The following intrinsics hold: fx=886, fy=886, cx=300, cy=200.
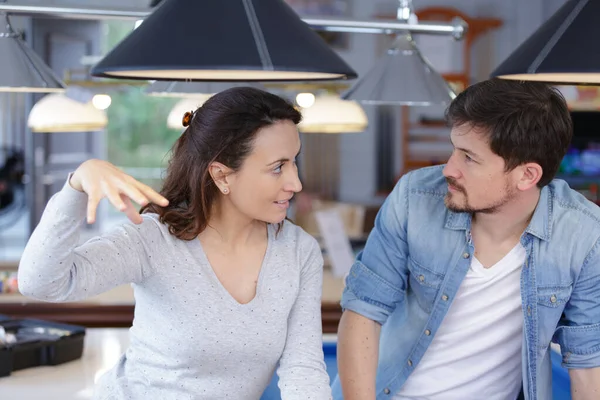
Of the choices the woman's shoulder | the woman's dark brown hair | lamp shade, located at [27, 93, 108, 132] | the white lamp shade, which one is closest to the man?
the woman's shoulder

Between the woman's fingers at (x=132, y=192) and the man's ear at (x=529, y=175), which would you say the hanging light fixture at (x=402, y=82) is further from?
the woman's fingers at (x=132, y=192)

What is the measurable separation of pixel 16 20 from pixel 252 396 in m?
6.67

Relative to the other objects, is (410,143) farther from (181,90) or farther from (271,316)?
(271,316)

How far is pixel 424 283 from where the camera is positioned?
2355 millimetres

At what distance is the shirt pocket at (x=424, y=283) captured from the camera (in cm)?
233

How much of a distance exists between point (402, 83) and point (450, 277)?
2.74 ft

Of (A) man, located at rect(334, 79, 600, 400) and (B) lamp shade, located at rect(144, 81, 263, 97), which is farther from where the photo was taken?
(B) lamp shade, located at rect(144, 81, 263, 97)

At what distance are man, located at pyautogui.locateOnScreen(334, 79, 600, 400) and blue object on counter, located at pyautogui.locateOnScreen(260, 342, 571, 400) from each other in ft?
1.45

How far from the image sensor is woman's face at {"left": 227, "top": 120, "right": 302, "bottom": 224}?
2.04 meters

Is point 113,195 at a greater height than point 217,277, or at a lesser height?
greater

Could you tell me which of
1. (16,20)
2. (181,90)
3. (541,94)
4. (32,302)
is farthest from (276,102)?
(16,20)

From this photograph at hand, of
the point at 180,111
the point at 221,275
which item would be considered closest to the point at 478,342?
the point at 221,275

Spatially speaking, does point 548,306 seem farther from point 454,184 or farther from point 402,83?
point 402,83

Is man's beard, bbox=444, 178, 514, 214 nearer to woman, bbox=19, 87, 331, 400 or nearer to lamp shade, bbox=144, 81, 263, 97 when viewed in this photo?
woman, bbox=19, 87, 331, 400
